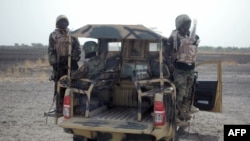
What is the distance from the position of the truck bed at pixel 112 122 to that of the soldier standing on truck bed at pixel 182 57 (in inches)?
33.4

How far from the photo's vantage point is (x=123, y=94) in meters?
7.47

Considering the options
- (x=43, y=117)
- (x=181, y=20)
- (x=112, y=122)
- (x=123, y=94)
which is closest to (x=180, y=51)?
(x=181, y=20)

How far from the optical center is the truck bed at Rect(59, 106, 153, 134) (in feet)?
19.2

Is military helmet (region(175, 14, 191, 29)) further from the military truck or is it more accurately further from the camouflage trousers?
the camouflage trousers

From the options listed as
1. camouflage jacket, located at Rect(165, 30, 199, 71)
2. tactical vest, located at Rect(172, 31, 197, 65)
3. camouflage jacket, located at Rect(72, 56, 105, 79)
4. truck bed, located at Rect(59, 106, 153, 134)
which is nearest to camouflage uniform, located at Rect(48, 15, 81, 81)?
camouflage jacket, located at Rect(72, 56, 105, 79)

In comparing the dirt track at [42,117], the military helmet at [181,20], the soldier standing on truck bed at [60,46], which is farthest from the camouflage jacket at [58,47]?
the military helmet at [181,20]

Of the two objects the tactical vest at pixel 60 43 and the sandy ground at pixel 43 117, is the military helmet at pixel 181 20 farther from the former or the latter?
the sandy ground at pixel 43 117

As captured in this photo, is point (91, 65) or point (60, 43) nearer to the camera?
point (91, 65)

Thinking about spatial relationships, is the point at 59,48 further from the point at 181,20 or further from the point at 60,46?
the point at 181,20

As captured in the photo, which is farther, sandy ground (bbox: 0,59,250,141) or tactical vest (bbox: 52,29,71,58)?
sandy ground (bbox: 0,59,250,141)

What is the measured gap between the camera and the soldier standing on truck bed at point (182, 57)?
7199 mm

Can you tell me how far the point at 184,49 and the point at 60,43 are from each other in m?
2.63

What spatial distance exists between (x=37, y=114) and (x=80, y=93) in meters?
4.89

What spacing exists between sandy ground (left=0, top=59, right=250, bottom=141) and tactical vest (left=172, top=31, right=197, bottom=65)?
203cm
